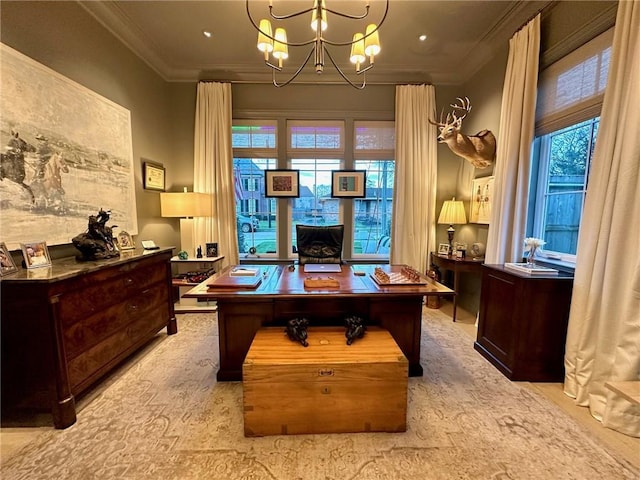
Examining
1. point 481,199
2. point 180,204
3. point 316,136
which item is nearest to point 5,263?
point 180,204

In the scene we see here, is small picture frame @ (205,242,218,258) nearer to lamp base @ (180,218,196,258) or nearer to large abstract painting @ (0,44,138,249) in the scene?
lamp base @ (180,218,196,258)

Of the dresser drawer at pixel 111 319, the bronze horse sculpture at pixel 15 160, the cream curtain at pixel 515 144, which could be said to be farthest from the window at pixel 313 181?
the bronze horse sculpture at pixel 15 160

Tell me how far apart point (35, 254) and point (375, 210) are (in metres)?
3.77

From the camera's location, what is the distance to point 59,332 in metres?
1.67

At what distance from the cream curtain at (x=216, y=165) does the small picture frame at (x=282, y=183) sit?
531 millimetres

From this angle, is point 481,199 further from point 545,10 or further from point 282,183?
point 282,183

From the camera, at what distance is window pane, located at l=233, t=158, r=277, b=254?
166 inches

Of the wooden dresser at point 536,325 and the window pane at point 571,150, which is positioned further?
the window pane at point 571,150

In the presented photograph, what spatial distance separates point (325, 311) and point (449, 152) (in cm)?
328

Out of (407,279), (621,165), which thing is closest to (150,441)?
(407,279)

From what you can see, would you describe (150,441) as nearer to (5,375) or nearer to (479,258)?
(5,375)

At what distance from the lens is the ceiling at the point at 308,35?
271 centimetres

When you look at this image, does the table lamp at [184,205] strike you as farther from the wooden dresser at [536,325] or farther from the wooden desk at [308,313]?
the wooden dresser at [536,325]

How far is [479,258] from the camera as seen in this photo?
3355mm
